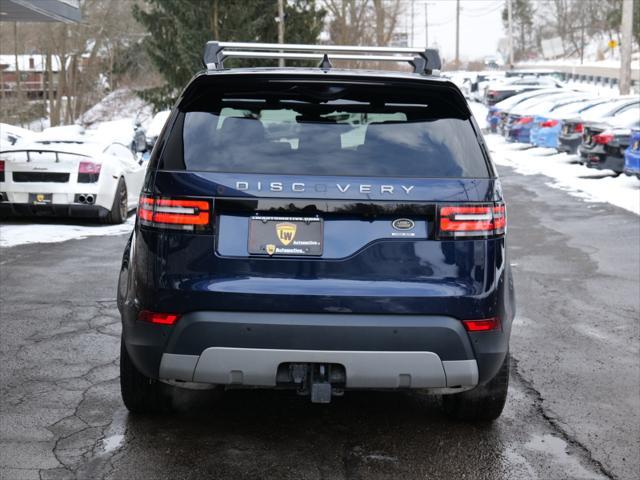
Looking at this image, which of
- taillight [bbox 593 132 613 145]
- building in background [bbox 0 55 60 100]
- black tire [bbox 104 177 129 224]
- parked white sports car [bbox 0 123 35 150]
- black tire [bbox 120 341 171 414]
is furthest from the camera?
building in background [bbox 0 55 60 100]

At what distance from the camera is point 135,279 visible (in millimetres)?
4281

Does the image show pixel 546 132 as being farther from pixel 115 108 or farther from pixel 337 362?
pixel 115 108

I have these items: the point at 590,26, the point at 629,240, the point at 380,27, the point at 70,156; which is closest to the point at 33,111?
the point at 380,27

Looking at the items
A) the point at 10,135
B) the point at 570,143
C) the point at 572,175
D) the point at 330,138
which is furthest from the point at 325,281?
the point at 570,143

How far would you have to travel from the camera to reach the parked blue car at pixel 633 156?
16.9m

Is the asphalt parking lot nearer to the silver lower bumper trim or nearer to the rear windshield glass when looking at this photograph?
the silver lower bumper trim

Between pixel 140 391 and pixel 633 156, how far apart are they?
548 inches

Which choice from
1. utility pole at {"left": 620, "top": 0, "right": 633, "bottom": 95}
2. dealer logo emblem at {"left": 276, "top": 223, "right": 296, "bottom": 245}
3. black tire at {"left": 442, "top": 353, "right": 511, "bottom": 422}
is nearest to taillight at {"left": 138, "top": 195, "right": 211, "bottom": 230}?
dealer logo emblem at {"left": 276, "top": 223, "right": 296, "bottom": 245}

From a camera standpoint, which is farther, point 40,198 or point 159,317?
point 40,198

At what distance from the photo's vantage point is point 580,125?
Result: 77.2 feet

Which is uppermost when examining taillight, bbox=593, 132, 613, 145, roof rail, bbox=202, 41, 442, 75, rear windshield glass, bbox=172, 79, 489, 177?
roof rail, bbox=202, 41, 442, 75

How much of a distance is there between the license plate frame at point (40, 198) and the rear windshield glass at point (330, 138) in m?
9.29

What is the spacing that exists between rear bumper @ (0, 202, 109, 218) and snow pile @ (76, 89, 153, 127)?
45.4 m

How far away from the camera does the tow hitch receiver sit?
411cm
